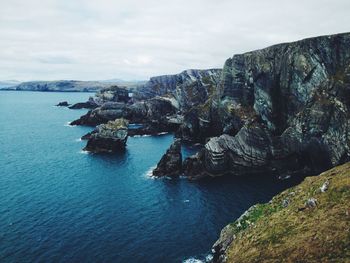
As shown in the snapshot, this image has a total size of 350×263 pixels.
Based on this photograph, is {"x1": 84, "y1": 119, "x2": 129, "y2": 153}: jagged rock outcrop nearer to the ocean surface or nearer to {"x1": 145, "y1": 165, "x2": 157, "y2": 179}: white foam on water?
the ocean surface

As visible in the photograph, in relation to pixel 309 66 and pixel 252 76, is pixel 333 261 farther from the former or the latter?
pixel 252 76

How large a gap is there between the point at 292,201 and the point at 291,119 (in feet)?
171

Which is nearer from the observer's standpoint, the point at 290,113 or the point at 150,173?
the point at 290,113

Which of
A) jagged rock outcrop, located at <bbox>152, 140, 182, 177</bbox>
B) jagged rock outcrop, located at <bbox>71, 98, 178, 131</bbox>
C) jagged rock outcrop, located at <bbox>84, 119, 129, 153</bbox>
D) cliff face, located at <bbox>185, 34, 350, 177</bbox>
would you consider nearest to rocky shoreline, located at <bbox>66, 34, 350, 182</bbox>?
cliff face, located at <bbox>185, 34, 350, 177</bbox>

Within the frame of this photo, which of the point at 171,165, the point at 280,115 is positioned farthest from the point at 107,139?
the point at 280,115

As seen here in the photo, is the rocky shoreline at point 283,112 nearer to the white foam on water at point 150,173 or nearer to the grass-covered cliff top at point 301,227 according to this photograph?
the white foam on water at point 150,173

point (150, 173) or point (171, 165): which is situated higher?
point (171, 165)

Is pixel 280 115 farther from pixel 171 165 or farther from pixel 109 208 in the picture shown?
pixel 109 208

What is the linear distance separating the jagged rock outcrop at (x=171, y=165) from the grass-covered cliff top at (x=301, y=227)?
46.8 meters

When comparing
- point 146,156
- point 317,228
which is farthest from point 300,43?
point 317,228

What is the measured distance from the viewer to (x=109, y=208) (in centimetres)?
8138

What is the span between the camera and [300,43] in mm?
101125

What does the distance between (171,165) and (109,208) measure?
27.3 metres

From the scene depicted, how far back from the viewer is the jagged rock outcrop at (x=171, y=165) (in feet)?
342
